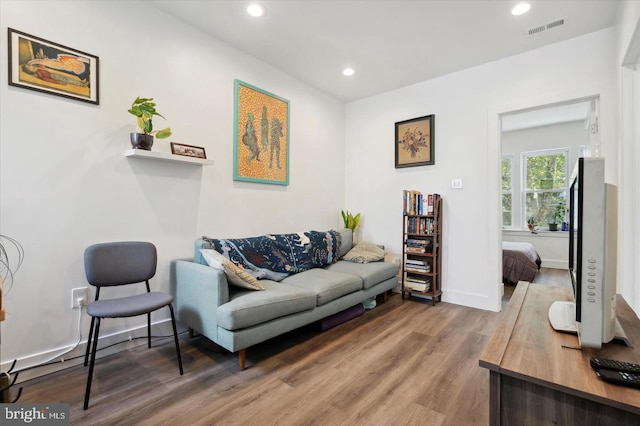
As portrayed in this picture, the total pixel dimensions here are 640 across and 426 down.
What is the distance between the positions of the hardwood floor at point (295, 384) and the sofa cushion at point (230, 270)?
52 centimetres

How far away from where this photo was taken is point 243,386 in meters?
1.80

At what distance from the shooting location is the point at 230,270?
211 cm

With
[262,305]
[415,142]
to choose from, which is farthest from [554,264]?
[262,305]

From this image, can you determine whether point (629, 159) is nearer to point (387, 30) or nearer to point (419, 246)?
point (419, 246)

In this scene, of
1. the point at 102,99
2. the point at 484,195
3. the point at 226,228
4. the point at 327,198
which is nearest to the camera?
the point at 102,99

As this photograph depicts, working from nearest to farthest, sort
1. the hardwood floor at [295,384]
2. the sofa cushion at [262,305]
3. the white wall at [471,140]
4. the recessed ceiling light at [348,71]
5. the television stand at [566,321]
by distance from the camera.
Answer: the television stand at [566,321], the hardwood floor at [295,384], the sofa cushion at [262,305], the white wall at [471,140], the recessed ceiling light at [348,71]

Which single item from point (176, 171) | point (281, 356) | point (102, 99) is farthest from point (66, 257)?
point (281, 356)

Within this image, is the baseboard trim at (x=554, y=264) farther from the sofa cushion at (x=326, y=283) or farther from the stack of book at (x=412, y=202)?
the sofa cushion at (x=326, y=283)

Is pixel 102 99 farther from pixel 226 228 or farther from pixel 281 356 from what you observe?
pixel 281 356

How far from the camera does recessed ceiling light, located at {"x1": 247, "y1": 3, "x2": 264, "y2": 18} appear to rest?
232 cm

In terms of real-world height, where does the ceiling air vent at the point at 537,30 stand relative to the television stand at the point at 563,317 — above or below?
above

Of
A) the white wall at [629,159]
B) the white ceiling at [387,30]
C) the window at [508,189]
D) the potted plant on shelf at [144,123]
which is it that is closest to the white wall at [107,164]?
the potted plant on shelf at [144,123]

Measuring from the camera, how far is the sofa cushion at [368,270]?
3.02m

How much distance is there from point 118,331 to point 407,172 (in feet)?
11.1
